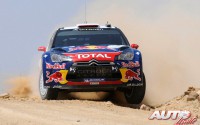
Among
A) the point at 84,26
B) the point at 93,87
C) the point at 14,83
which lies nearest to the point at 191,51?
the point at 14,83

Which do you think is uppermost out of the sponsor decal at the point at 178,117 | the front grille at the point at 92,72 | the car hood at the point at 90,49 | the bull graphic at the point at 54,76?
the car hood at the point at 90,49

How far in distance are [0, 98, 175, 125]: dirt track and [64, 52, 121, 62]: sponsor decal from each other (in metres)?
0.97

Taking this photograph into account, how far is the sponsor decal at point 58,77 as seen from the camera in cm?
1205

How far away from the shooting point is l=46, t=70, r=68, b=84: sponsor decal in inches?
475

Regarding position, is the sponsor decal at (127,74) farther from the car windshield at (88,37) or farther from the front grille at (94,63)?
the car windshield at (88,37)

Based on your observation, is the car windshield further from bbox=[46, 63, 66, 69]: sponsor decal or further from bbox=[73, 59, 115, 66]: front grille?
bbox=[73, 59, 115, 66]: front grille

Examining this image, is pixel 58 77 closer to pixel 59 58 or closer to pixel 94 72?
pixel 59 58

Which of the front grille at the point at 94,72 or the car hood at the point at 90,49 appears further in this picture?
the car hood at the point at 90,49

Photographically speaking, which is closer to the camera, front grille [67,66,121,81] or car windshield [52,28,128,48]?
front grille [67,66,121,81]

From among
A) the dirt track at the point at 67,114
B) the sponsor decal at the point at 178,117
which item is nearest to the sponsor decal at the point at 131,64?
the dirt track at the point at 67,114

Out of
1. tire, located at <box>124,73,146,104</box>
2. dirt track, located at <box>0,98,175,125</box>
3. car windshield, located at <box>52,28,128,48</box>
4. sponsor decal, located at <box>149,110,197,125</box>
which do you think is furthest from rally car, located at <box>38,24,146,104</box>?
sponsor decal, located at <box>149,110,197,125</box>

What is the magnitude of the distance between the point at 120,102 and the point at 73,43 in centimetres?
154

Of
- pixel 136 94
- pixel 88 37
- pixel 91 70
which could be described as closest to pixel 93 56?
pixel 91 70

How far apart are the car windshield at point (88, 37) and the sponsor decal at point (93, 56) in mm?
1000
